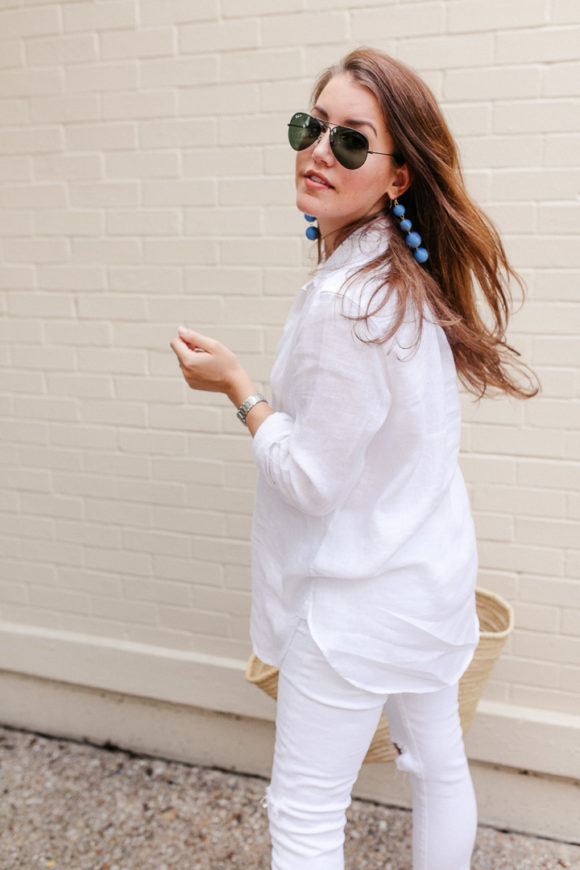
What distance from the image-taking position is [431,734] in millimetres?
1860

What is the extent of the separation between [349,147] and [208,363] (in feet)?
1.58

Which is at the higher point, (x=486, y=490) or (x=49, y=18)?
(x=49, y=18)

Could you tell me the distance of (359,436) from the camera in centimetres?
149

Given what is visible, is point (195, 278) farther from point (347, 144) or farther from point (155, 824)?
point (155, 824)

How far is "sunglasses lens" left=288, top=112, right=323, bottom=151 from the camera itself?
159 centimetres

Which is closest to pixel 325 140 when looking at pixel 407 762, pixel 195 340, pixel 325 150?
pixel 325 150

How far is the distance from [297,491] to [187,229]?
141 cm

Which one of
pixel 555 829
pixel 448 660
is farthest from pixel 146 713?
pixel 448 660

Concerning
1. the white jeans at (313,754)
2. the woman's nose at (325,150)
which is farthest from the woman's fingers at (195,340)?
the white jeans at (313,754)

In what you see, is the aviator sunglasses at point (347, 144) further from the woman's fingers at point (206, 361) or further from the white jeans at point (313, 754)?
the white jeans at point (313, 754)

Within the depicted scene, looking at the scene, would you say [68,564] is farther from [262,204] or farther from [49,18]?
[49,18]

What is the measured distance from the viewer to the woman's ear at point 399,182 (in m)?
1.62

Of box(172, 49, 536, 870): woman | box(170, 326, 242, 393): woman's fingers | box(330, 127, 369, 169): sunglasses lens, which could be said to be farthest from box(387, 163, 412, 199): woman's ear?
box(170, 326, 242, 393): woman's fingers

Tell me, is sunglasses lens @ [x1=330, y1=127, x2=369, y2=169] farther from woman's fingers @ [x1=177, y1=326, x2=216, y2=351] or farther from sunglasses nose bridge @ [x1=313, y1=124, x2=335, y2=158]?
woman's fingers @ [x1=177, y1=326, x2=216, y2=351]
